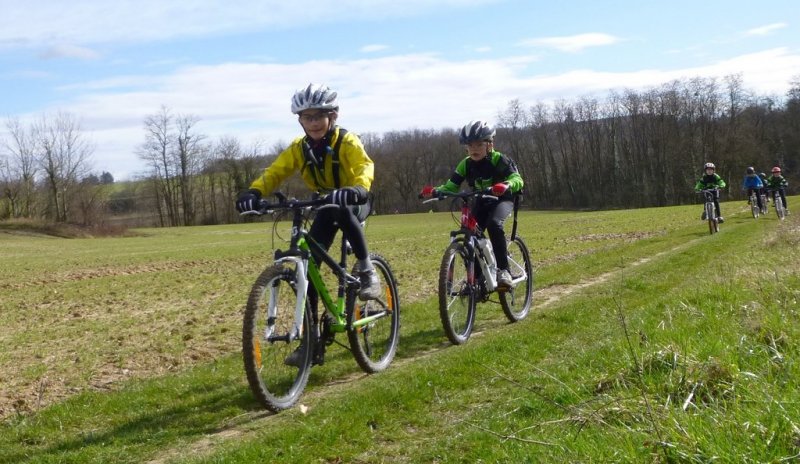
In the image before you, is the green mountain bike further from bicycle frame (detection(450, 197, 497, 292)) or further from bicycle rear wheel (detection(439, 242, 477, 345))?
bicycle frame (detection(450, 197, 497, 292))

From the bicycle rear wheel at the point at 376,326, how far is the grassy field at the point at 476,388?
193mm

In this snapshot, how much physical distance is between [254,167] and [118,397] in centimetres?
9739

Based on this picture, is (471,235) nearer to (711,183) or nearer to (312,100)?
(312,100)

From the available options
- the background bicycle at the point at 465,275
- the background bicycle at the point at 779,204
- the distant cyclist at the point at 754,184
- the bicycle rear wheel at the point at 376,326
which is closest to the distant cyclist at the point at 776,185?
the background bicycle at the point at 779,204

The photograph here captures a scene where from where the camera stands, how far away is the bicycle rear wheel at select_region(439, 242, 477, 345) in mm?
7719

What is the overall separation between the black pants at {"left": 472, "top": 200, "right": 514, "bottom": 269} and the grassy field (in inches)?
35.4

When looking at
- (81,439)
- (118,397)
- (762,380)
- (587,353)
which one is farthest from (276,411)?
(762,380)

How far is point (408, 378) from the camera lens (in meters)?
6.15

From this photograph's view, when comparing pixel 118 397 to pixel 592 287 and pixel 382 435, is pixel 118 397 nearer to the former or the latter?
pixel 382 435

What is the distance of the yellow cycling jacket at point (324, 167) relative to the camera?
6.18 meters

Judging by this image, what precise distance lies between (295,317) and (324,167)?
4.68 ft

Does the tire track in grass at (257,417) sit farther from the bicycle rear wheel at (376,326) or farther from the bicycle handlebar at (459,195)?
the bicycle handlebar at (459,195)

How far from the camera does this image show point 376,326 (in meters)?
7.08

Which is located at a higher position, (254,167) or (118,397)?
(254,167)
